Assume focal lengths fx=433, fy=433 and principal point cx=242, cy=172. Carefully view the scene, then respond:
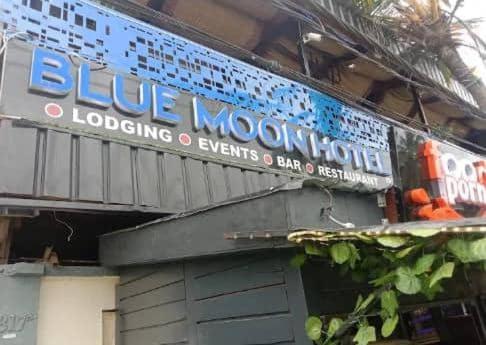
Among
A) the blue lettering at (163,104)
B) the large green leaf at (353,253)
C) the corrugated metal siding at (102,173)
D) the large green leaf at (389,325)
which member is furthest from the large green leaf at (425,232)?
the blue lettering at (163,104)

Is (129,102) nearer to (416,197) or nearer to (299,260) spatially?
(299,260)

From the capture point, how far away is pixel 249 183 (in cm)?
544

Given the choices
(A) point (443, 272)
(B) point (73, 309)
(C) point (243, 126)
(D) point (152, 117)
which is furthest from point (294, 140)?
(A) point (443, 272)

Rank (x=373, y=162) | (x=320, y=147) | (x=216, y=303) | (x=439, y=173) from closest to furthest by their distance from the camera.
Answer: (x=216, y=303) < (x=320, y=147) < (x=439, y=173) < (x=373, y=162)

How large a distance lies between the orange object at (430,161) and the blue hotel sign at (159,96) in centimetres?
94

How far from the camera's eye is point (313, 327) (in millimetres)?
2818

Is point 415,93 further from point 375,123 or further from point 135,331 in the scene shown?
point 135,331

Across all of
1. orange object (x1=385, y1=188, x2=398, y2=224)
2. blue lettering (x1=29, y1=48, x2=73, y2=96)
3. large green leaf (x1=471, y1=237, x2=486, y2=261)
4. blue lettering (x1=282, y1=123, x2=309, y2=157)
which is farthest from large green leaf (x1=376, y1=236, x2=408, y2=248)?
blue lettering (x1=282, y1=123, x2=309, y2=157)

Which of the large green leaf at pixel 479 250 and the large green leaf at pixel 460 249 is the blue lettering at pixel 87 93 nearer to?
the large green leaf at pixel 460 249

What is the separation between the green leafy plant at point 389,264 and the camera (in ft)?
7.82

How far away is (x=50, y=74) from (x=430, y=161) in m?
5.78

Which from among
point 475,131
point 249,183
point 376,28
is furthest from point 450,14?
point 249,183

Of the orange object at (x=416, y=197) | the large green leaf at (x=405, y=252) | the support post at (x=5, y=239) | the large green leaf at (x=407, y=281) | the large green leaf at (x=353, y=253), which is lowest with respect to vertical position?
the large green leaf at (x=407, y=281)

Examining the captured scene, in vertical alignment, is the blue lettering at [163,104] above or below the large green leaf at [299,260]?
above
